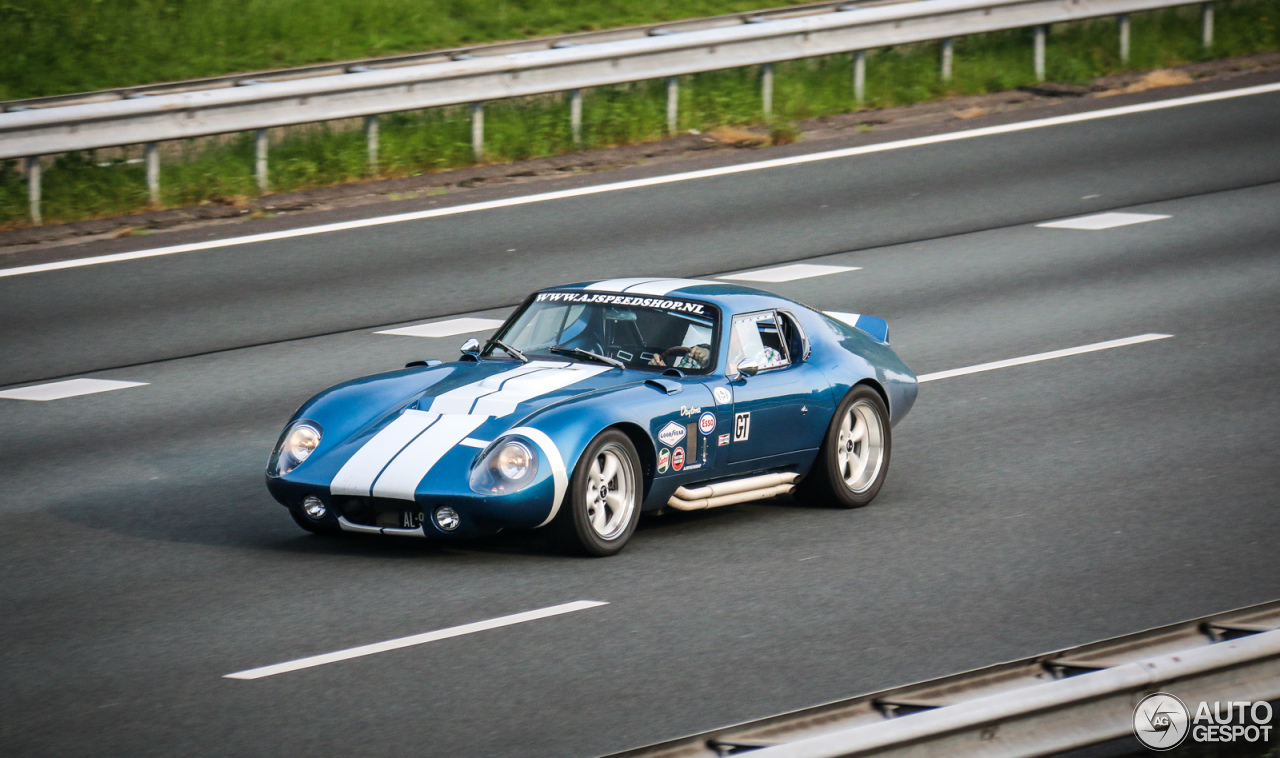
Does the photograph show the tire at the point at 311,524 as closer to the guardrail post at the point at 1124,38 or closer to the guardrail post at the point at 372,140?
the guardrail post at the point at 372,140

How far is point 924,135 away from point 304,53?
8.50 m

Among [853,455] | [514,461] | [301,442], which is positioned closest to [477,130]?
[853,455]

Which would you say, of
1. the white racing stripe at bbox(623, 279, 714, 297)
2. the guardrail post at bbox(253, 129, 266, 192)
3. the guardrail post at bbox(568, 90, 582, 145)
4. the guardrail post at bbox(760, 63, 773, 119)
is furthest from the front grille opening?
the guardrail post at bbox(760, 63, 773, 119)

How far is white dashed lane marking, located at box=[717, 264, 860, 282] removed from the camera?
14383 mm

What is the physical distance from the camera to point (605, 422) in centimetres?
833

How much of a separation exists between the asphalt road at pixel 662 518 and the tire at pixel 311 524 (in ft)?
0.52

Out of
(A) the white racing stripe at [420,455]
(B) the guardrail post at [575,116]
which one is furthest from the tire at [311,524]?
(B) the guardrail post at [575,116]

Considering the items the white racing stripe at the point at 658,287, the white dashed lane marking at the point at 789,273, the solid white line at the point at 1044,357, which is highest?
the white racing stripe at the point at 658,287

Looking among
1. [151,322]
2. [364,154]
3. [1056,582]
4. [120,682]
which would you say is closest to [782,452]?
[1056,582]

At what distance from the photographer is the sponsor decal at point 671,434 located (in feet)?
28.3

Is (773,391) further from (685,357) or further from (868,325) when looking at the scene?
(868,325)

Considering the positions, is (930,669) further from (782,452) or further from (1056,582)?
(782,452)

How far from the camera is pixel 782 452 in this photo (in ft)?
30.8

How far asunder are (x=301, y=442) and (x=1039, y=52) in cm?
1513
